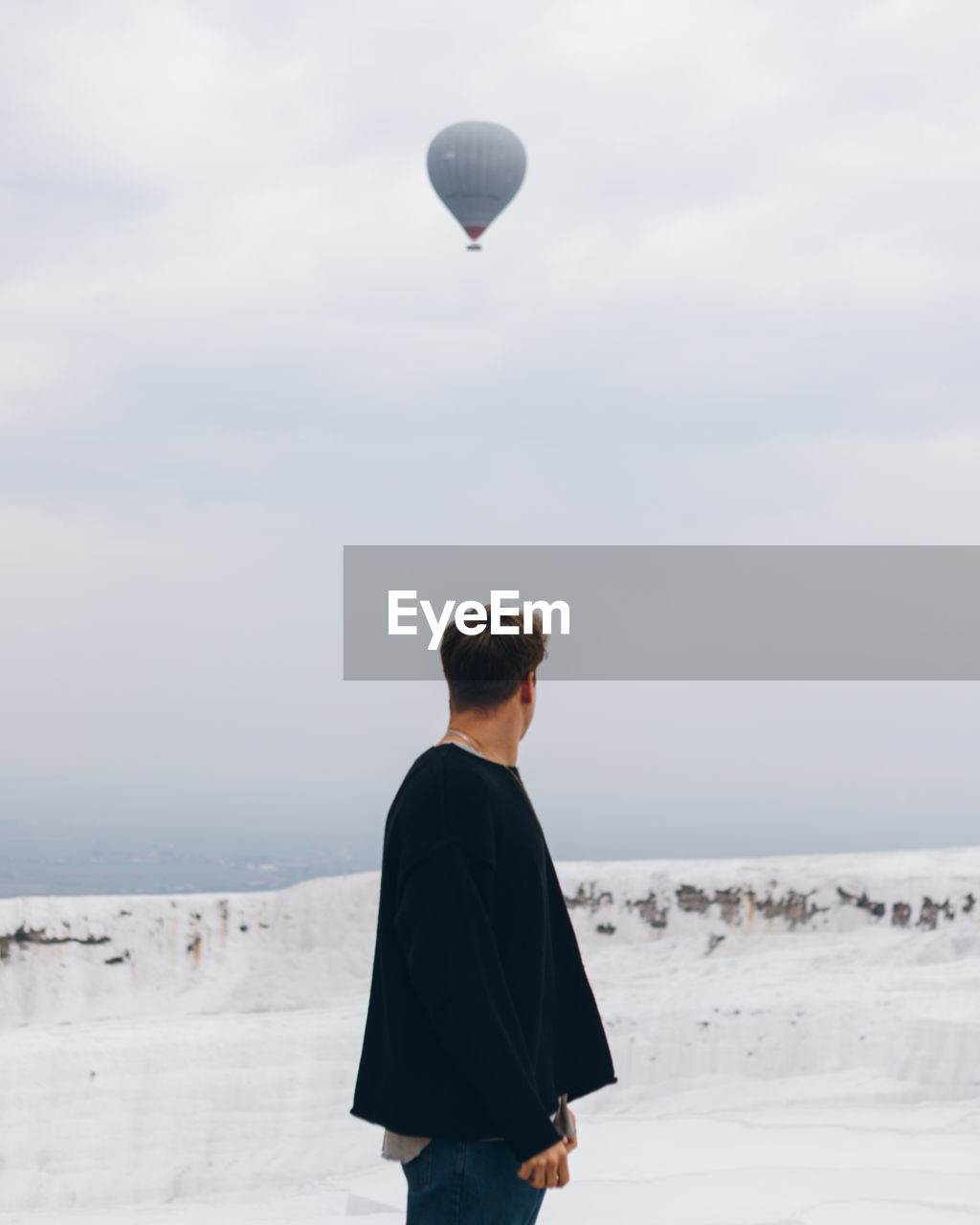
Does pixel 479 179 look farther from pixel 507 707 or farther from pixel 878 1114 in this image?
pixel 507 707

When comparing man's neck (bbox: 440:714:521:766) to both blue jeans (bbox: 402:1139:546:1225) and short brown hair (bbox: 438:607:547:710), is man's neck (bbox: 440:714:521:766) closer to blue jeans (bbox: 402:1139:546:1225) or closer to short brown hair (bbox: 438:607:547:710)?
short brown hair (bbox: 438:607:547:710)

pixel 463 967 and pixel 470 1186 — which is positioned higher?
pixel 463 967

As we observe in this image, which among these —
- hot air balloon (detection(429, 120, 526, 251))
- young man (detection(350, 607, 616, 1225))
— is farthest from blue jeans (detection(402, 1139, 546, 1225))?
hot air balloon (detection(429, 120, 526, 251))

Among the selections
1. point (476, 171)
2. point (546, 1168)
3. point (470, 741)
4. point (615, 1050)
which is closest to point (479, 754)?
point (470, 741)

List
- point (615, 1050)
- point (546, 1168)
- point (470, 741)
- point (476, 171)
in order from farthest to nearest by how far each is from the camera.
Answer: point (476, 171), point (615, 1050), point (470, 741), point (546, 1168)

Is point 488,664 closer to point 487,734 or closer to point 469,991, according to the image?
point 487,734

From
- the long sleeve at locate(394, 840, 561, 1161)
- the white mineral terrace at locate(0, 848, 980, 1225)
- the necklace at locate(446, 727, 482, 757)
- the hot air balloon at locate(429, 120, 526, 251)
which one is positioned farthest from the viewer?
the hot air balloon at locate(429, 120, 526, 251)

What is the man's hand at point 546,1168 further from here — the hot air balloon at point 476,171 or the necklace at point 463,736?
the hot air balloon at point 476,171
